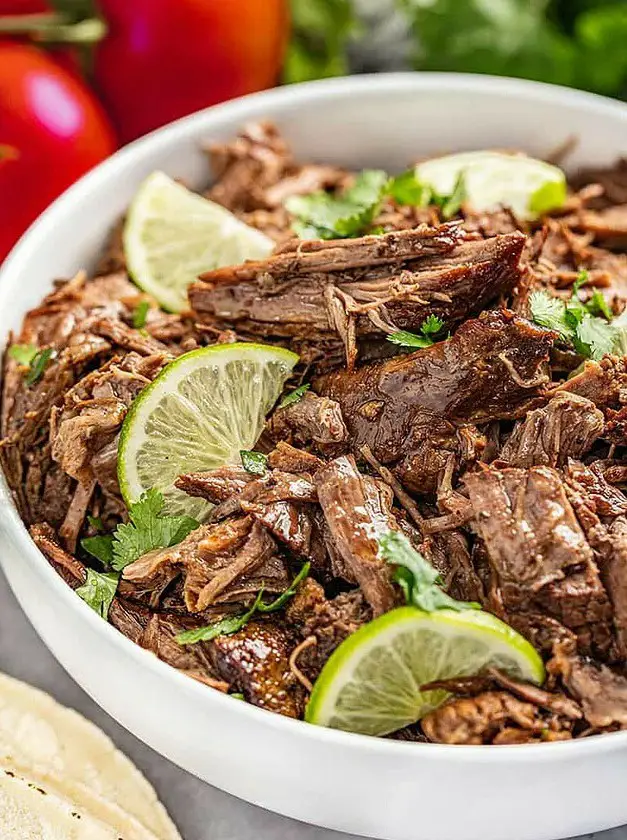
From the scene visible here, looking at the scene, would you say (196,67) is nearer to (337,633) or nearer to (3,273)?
(3,273)

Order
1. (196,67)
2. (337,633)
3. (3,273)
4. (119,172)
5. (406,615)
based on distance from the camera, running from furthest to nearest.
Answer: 1. (196,67)
2. (119,172)
3. (3,273)
4. (337,633)
5. (406,615)

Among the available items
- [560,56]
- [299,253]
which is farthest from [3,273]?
[560,56]

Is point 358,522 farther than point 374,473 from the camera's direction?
No

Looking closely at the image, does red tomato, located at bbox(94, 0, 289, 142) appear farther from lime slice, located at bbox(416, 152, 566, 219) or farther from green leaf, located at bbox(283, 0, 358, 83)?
lime slice, located at bbox(416, 152, 566, 219)

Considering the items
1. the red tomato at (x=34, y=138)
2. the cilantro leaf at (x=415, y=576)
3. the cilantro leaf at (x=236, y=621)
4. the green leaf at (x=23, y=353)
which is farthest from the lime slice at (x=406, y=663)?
the red tomato at (x=34, y=138)

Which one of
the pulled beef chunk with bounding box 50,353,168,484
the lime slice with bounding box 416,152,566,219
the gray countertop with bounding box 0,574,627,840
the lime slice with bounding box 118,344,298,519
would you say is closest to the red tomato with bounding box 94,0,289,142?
the lime slice with bounding box 416,152,566,219

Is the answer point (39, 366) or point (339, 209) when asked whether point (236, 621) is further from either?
point (339, 209)

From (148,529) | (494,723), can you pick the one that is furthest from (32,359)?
(494,723)

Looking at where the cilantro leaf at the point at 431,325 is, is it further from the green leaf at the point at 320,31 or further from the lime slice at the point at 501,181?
the green leaf at the point at 320,31

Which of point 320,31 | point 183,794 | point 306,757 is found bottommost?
point 183,794
